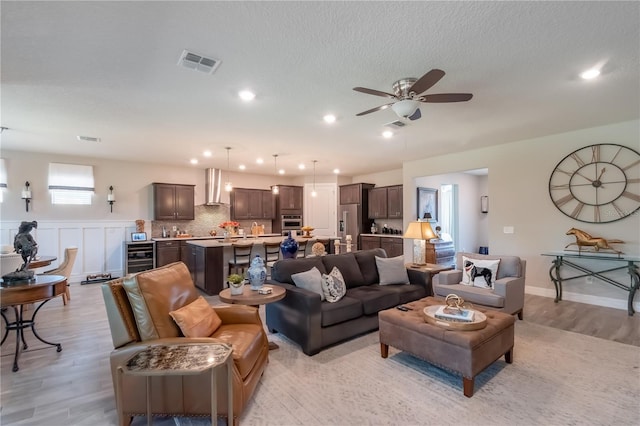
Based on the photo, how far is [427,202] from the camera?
8.22 m

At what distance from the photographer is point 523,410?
2.24 meters

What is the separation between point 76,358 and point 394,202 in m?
7.24

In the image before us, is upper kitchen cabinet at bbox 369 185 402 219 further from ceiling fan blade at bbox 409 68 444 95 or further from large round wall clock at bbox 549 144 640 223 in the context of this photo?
ceiling fan blade at bbox 409 68 444 95

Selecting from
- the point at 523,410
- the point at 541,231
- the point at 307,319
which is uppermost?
the point at 541,231

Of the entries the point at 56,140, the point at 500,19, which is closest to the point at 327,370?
the point at 500,19

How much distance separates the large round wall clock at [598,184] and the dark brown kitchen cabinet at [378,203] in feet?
13.4

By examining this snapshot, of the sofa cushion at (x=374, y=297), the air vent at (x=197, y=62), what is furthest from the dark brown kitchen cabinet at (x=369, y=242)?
the air vent at (x=197, y=62)

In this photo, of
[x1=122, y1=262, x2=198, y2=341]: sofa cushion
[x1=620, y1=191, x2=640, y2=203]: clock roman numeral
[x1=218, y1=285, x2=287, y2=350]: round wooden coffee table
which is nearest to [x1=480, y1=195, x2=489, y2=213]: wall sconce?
[x1=620, y1=191, x2=640, y2=203]: clock roman numeral

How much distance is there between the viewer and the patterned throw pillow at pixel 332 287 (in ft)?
11.5

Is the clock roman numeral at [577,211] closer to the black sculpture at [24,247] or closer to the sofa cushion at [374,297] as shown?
the sofa cushion at [374,297]

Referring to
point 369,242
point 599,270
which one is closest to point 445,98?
point 599,270

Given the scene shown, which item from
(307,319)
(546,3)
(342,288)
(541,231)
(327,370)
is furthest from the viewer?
(541,231)

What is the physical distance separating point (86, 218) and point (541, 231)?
9395 millimetres

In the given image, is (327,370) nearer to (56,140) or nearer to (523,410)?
(523,410)
